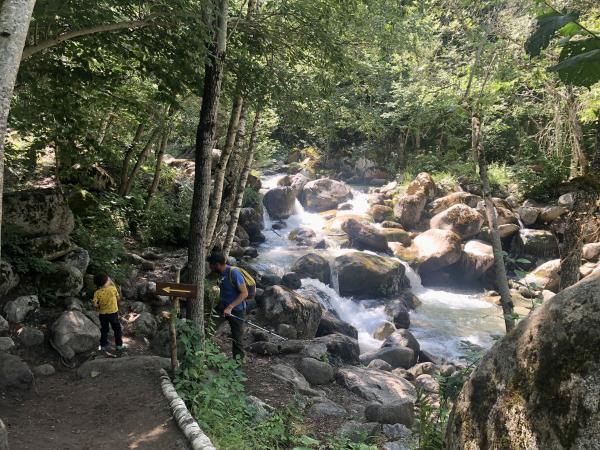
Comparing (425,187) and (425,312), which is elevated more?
(425,187)

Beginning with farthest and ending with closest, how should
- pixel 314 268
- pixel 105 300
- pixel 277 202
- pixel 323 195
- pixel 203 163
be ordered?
pixel 323 195, pixel 277 202, pixel 314 268, pixel 105 300, pixel 203 163

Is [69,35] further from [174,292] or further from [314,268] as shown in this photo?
[314,268]

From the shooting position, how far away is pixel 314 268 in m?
15.6

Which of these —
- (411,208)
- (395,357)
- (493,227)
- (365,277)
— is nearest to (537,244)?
(411,208)

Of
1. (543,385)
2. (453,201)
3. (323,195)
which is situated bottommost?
(543,385)

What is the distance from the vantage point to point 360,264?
1521 centimetres

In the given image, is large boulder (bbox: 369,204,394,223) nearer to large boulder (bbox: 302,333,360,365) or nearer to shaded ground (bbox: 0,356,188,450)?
large boulder (bbox: 302,333,360,365)

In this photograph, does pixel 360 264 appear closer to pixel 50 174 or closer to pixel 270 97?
pixel 270 97

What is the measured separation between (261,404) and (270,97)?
16.6 ft

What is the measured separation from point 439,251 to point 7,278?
1439 centimetres

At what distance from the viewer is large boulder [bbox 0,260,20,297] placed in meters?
6.83

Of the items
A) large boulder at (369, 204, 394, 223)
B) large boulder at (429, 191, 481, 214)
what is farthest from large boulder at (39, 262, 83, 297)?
large boulder at (429, 191, 481, 214)

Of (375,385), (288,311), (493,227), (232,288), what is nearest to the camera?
(232,288)

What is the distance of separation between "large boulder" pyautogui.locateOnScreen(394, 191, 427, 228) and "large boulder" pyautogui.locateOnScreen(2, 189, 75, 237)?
592 inches
